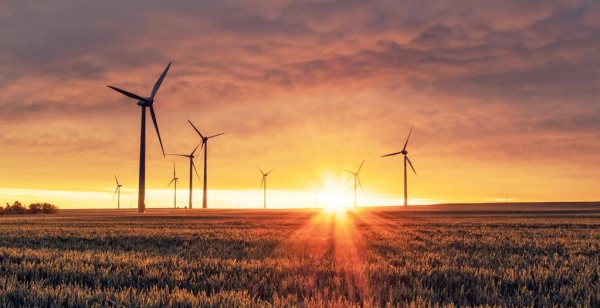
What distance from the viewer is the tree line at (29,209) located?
10876 cm

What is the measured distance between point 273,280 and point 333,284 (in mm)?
1178

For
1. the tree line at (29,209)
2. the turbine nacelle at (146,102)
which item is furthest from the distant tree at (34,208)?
the turbine nacelle at (146,102)

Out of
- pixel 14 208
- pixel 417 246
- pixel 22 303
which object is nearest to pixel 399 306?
pixel 22 303

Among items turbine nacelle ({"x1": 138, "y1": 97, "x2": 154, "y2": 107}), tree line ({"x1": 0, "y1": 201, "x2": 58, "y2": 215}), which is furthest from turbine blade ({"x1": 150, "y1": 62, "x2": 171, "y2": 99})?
tree line ({"x1": 0, "y1": 201, "x2": 58, "y2": 215})

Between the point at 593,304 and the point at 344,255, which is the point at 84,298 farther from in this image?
the point at 344,255

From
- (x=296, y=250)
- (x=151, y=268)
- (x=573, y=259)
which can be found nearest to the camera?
(x=151, y=268)

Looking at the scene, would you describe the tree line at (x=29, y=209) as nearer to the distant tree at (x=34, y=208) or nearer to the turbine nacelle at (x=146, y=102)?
the distant tree at (x=34, y=208)

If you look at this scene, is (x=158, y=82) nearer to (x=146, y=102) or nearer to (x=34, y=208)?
(x=146, y=102)

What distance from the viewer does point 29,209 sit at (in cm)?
11350

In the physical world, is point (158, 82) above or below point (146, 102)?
above

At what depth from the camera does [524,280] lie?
32.0 ft

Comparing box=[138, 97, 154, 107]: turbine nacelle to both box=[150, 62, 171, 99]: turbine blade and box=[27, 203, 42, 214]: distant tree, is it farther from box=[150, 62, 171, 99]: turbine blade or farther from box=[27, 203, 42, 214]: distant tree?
box=[27, 203, 42, 214]: distant tree

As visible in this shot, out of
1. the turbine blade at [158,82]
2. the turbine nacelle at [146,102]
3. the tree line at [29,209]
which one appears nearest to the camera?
the turbine blade at [158,82]

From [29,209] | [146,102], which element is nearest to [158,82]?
[146,102]
